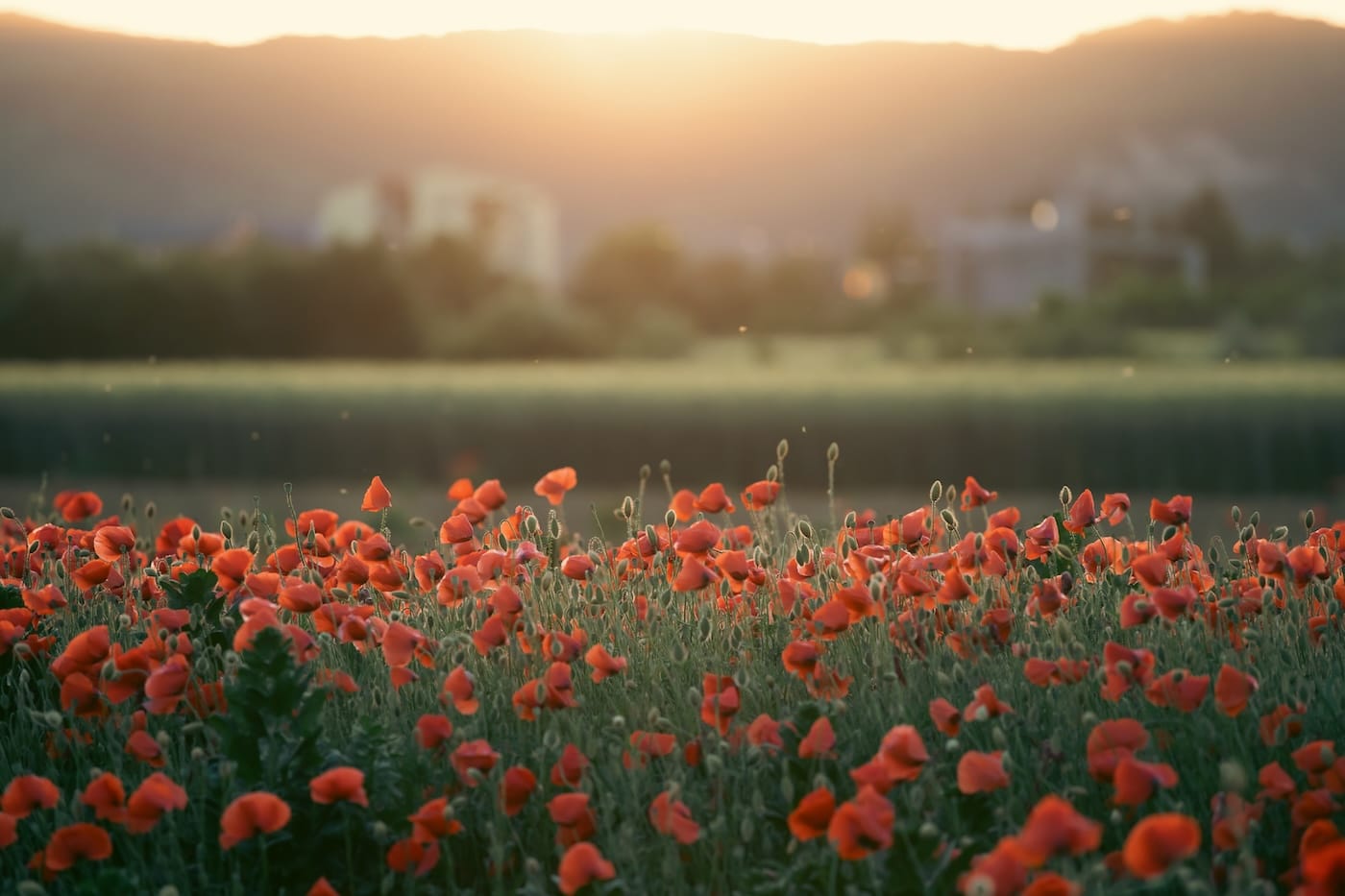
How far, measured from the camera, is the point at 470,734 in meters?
2.44

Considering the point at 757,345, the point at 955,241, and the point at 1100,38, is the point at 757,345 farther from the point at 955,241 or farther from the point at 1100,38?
the point at 1100,38

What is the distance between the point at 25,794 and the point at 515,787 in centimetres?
77

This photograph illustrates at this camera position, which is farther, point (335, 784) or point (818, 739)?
point (818, 739)

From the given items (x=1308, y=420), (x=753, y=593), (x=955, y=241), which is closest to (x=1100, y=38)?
(x=955, y=241)

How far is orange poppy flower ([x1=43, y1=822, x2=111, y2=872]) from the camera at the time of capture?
2.00 metres

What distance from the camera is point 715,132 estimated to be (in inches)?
4670

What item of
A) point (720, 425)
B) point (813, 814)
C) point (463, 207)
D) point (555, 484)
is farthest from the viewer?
point (463, 207)

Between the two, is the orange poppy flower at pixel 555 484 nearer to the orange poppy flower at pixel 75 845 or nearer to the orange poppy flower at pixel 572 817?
the orange poppy flower at pixel 572 817

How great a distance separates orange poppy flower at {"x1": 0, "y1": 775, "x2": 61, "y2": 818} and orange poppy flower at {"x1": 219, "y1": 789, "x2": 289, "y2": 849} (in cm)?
35

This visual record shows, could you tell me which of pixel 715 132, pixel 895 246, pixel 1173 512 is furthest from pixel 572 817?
pixel 715 132

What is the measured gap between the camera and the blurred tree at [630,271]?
3300 cm

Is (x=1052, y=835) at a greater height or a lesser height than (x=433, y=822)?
greater

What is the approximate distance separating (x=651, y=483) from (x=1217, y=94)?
113 metres

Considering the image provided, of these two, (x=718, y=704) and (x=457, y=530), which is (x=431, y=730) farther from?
(x=457, y=530)
